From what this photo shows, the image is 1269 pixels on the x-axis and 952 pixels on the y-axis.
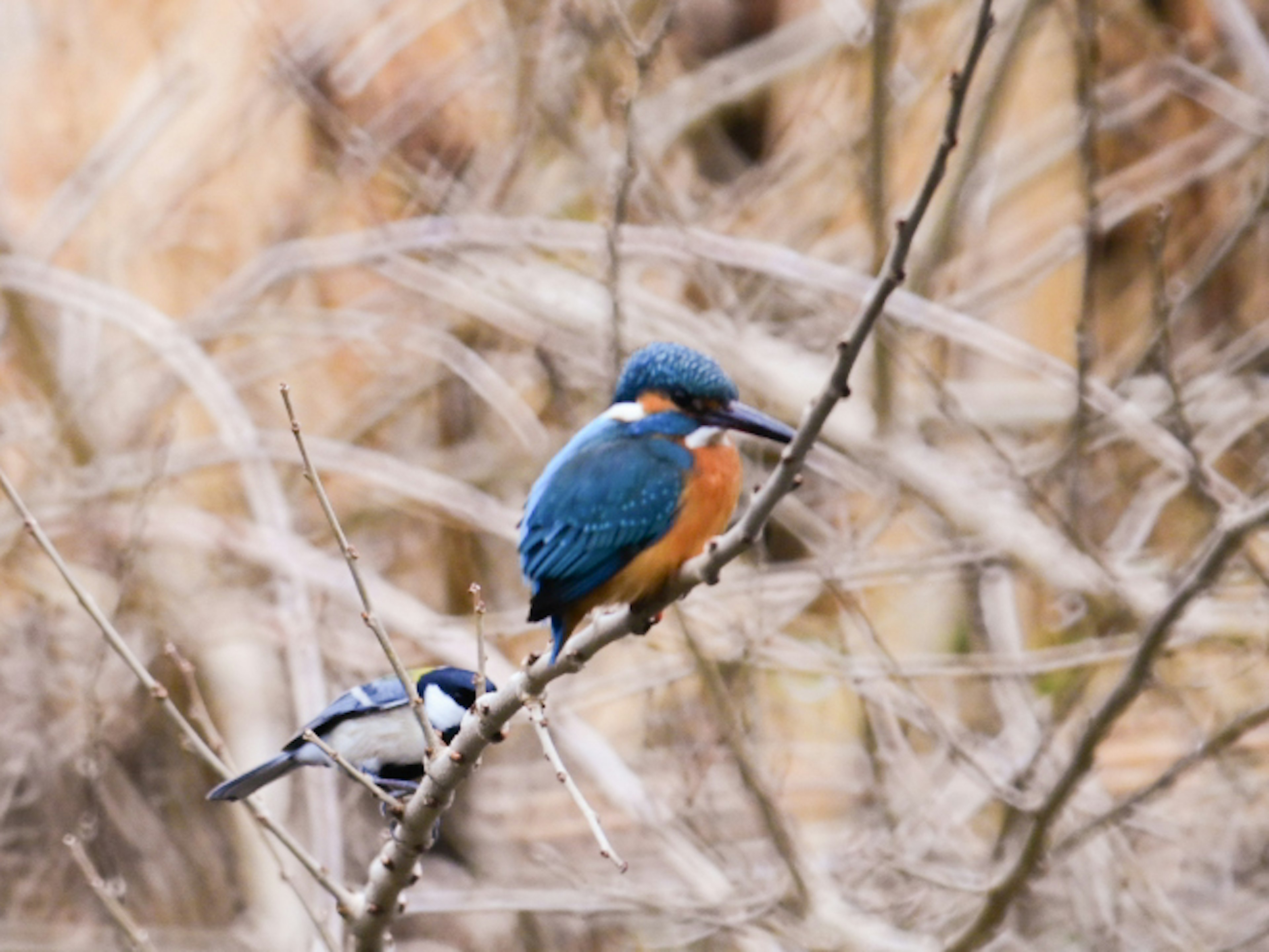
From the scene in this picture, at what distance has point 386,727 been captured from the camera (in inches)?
65.2

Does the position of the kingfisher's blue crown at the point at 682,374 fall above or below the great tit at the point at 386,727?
above

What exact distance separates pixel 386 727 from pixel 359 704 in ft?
0.13

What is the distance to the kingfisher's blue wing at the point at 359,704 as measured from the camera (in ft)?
5.22

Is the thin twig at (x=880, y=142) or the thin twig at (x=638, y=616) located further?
the thin twig at (x=880, y=142)

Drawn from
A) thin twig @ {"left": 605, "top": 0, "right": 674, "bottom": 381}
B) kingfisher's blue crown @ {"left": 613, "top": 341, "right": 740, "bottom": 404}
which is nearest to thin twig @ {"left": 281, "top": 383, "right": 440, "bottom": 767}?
kingfisher's blue crown @ {"left": 613, "top": 341, "right": 740, "bottom": 404}

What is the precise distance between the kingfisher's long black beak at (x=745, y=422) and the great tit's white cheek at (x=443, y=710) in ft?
1.42

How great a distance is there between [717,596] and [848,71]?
3.81 m

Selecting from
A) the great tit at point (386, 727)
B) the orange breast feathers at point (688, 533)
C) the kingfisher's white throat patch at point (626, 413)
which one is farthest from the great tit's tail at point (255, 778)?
the kingfisher's white throat patch at point (626, 413)

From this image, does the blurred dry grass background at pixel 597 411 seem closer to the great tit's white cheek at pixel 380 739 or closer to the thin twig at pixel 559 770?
the great tit's white cheek at pixel 380 739

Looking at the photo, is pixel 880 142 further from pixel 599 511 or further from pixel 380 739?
pixel 380 739

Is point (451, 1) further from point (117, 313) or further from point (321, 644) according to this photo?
point (321, 644)

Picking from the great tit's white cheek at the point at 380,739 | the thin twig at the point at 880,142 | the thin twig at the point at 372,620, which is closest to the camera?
the thin twig at the point at 372,620

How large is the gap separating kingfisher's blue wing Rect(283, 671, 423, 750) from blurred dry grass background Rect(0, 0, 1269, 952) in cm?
164

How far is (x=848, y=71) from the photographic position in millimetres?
8016
